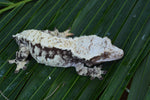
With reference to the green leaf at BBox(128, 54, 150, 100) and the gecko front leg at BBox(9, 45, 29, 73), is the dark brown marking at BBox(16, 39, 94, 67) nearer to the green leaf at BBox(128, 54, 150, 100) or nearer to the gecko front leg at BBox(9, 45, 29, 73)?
the gecko front leg at BBox(9, 45, 29, 73)

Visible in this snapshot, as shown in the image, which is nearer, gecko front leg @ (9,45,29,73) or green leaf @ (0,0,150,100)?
green leaf @ (0,0,150,100)

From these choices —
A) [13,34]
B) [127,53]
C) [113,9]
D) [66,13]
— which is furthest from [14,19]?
[127,53]

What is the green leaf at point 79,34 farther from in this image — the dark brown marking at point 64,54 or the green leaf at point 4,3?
the dark brown marking at point 64,54

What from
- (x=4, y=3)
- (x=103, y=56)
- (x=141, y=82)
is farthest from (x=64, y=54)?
(x=4, y=3)

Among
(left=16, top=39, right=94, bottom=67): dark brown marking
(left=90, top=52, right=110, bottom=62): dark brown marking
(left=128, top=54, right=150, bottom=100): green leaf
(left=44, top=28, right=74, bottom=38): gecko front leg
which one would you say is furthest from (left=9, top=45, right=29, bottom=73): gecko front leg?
(left=128, top=54, right=150, bottom=100): green leaf

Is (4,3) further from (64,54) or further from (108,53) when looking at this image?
(108,53)

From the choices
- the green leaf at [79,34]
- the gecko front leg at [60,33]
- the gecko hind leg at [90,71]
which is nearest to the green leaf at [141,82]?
the green leaf at [79,34]
